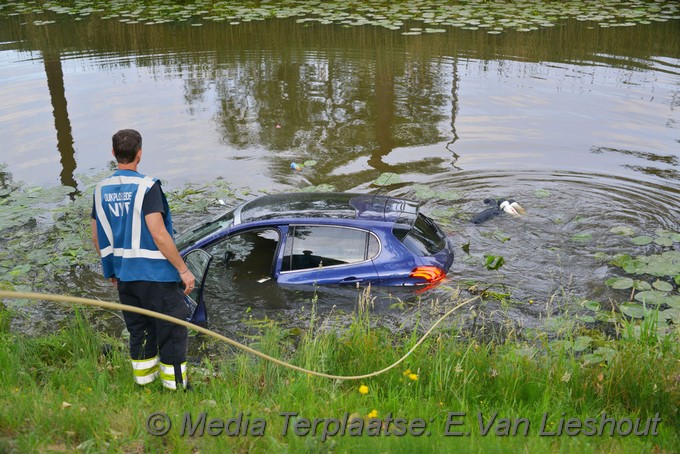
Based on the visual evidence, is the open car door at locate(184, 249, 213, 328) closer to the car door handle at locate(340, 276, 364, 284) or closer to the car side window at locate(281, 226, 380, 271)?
the car side window at locate(281, 226, 380, 271)

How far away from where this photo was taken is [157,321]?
591 cm

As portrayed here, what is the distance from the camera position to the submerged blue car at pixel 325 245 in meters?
8.07

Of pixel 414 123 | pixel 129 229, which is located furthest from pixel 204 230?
pixel 414 123

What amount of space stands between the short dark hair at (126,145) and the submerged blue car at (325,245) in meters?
2.28

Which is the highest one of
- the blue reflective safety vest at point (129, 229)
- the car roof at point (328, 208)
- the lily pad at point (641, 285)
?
the blue reflective safety vest at point (129, 229)

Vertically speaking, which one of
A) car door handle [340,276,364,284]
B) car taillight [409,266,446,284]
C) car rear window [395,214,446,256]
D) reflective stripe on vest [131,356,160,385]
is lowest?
car door handle [340,276,364,284]

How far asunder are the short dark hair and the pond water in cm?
291

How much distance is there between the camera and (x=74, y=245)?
1012 cm

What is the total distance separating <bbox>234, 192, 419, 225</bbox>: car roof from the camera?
8258 mm

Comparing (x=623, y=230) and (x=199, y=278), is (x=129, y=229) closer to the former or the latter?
(x=199, y=278)

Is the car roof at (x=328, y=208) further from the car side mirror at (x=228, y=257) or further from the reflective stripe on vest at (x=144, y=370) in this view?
the reflective stripe on vest at (x=144, y=370)

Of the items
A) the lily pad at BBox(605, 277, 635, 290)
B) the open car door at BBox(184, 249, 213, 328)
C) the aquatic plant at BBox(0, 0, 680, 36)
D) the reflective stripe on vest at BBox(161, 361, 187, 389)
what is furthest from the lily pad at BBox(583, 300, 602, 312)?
the aquatic plant at BBox(0, 0, 680, 36)

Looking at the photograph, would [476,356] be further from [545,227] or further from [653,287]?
[545,227]

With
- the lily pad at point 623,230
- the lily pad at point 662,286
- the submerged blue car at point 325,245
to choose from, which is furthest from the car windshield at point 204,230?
the lily pad at point 623,230
